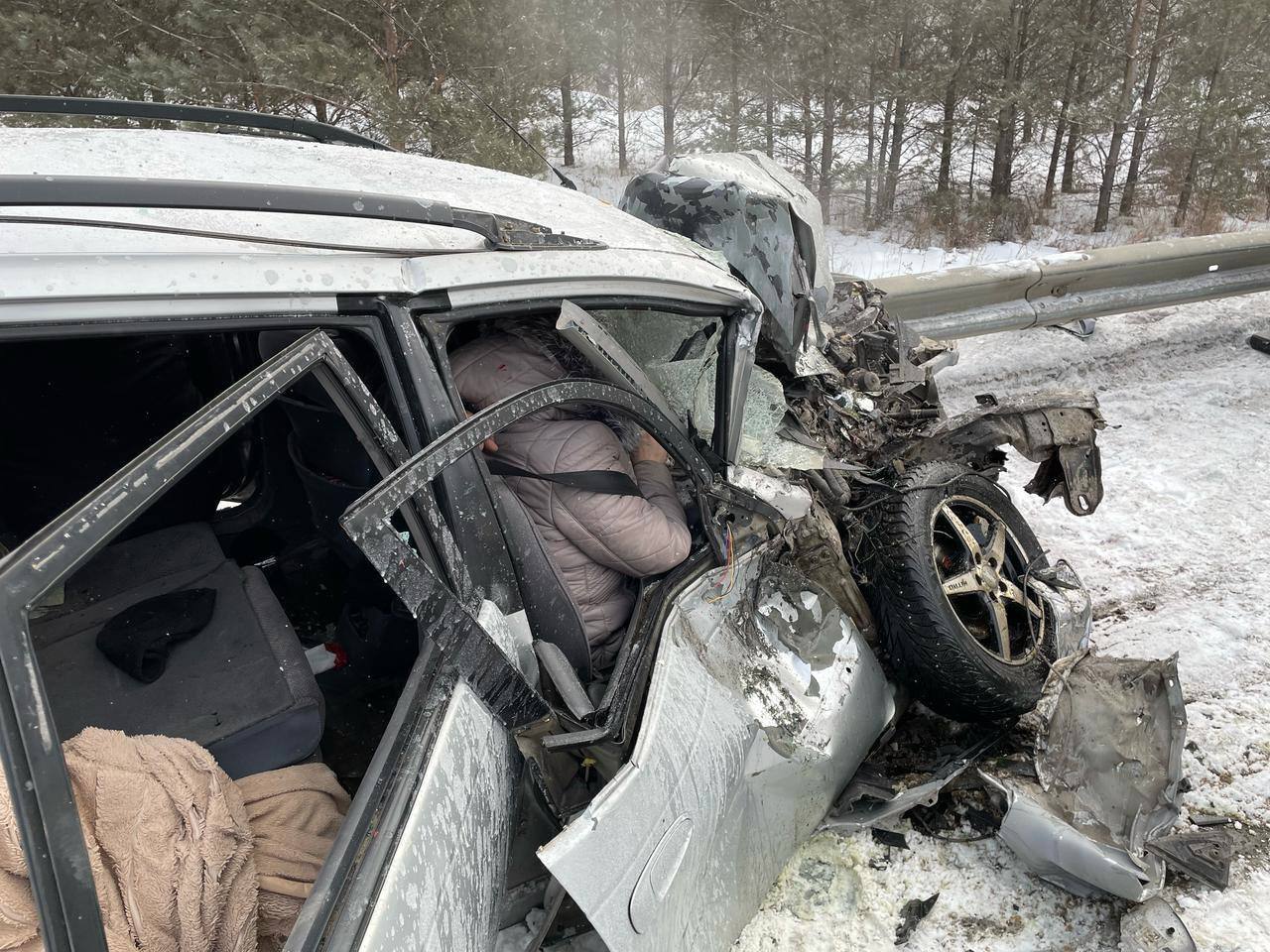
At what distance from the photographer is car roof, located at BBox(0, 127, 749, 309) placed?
111cm

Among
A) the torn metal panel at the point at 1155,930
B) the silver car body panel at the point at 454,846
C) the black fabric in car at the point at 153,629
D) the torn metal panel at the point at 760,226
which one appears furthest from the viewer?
the torn metal panel at the point at 760,226

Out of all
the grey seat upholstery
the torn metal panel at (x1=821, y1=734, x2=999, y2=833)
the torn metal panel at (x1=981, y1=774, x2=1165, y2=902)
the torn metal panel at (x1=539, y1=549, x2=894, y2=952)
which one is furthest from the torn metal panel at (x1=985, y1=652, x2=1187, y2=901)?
the grey seat upholstery

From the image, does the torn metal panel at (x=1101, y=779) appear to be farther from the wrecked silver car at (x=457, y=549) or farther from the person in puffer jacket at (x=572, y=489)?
the person in puffer jacket at (x=572, y=489)

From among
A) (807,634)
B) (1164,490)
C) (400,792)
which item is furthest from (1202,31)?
(400,792)

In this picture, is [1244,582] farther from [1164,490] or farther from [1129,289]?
[1129,289]

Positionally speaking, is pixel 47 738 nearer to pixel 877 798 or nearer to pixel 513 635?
pixel 513 635

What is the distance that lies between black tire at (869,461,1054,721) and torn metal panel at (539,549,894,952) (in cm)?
18

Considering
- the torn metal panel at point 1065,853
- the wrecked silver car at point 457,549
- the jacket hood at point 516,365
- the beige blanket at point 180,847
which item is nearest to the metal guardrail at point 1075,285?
the wrecked silver car at point 457,549

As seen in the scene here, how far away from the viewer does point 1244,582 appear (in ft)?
11.2

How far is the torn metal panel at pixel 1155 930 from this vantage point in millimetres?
1990

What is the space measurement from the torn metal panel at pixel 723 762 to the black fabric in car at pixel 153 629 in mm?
1188

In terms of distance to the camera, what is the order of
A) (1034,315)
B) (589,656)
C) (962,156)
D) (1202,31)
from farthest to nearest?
(962,156) < (1202,31) < (1034,315) < (589,656)

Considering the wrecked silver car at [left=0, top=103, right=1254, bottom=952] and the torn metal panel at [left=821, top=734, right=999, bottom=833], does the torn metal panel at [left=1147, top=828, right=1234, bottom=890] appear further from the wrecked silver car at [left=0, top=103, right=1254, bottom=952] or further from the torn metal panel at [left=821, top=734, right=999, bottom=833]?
the torn metal panel at [left=821, top=734, right=999, bottom=833]

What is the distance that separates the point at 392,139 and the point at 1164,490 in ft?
23.5
